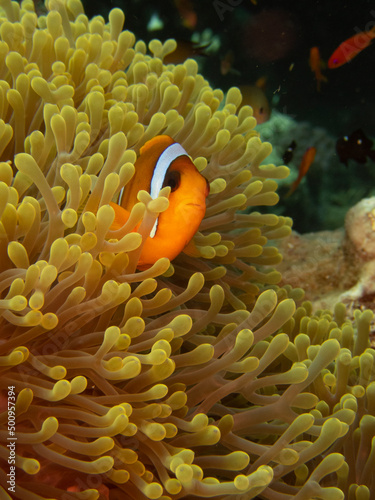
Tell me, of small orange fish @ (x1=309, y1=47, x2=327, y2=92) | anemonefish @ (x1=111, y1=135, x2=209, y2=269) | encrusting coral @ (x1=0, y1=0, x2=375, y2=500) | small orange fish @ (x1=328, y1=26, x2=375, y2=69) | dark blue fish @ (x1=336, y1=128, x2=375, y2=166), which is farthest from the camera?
small orange fish @ (x1=309, y1=47, x2=327, y2=92)

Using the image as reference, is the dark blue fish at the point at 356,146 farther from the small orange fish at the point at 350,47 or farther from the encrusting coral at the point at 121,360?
the encrusting coral at the point at 121,360

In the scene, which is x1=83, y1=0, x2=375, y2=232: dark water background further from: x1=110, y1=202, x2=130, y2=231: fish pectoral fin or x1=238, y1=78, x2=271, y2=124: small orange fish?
x1=110, y1=202, x2=130, y2=231: fish pectoral fin

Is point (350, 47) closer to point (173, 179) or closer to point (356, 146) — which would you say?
point (356, 146)

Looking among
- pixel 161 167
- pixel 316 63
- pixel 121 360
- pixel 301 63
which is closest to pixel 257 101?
pixel 316 63

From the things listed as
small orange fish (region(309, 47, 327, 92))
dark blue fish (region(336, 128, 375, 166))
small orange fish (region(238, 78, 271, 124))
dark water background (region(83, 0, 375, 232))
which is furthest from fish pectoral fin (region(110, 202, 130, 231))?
small orange fish (region(309, 47, 327, 92))

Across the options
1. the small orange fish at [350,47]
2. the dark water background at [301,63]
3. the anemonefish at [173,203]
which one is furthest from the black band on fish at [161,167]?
the small orange fish at [350,47]

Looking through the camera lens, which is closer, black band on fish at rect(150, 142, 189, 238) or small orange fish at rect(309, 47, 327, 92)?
black band on fish at rect(150, 142, 189, 238)

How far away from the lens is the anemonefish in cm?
110

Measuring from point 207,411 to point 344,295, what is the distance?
1.37 meters

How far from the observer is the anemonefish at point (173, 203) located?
3.60ft

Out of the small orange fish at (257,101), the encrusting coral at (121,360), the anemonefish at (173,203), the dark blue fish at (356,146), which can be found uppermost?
the dark blue fish at (356,146)

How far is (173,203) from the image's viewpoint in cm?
110

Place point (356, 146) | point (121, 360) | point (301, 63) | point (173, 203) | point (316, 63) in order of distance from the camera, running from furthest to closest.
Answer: point (301, 63) < point (316, 63) < point (356, 146) < point (173, 203) < point (121, 360)

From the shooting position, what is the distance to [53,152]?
1.37 metres
